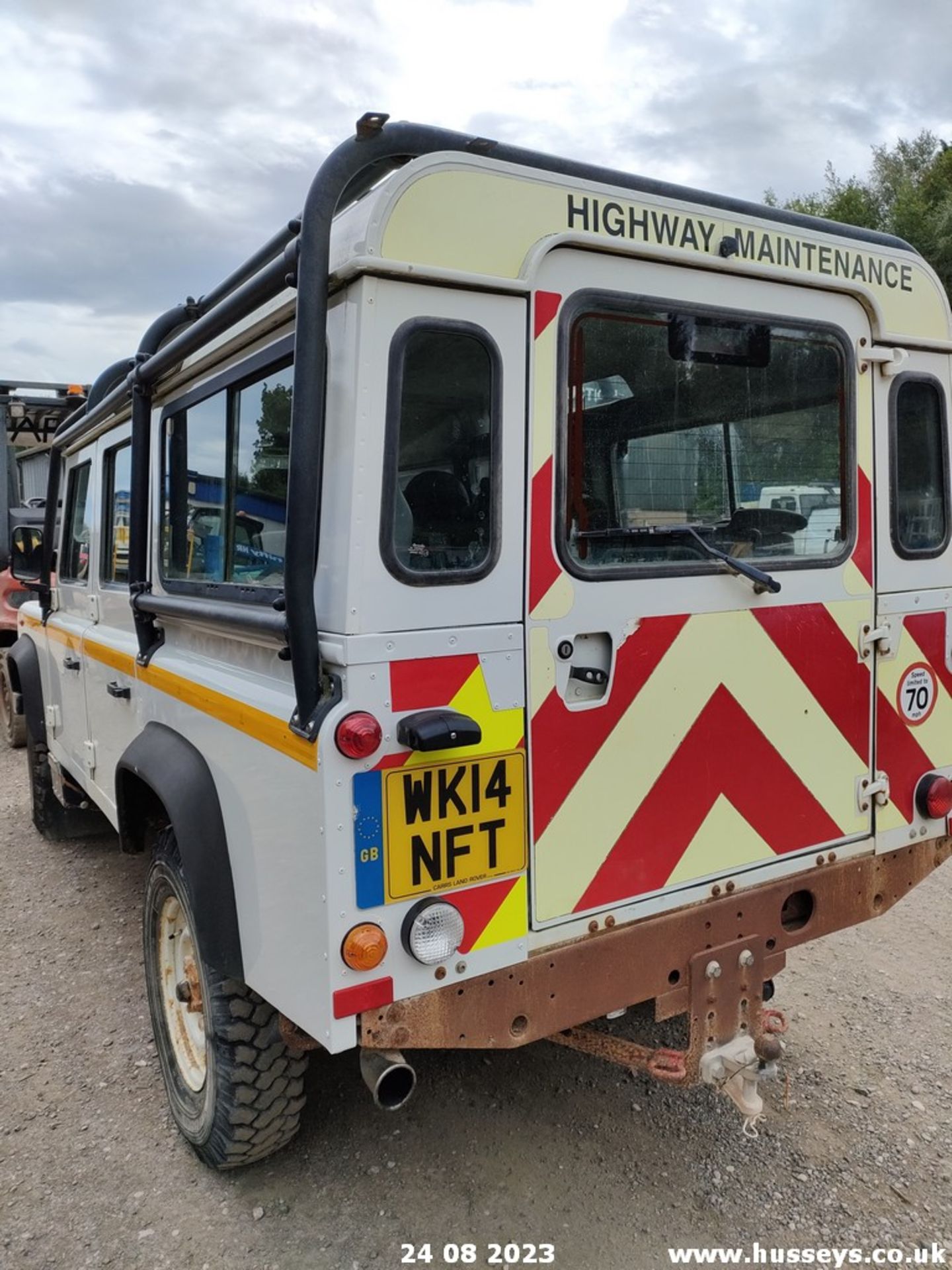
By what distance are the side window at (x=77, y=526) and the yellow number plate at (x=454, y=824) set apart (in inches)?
106

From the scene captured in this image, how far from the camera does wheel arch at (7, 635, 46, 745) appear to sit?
5.09 meters

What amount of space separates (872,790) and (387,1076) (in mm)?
1638

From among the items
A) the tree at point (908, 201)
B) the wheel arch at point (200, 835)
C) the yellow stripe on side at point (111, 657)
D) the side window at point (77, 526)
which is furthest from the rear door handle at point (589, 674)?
the tree at point (908, 201)

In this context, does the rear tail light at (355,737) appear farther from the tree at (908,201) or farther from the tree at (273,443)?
the tree at (908,201)

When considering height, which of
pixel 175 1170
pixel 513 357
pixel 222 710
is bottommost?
pixel 175 1170

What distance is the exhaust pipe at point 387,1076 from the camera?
2.06 metres

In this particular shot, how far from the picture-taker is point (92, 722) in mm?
3967

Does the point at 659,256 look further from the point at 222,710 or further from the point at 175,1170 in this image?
the point at 175,1170

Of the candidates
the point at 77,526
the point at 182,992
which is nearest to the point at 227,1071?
the point at 182,992

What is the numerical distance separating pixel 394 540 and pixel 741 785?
3.99 ft

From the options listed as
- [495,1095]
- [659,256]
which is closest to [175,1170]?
[495,1095]

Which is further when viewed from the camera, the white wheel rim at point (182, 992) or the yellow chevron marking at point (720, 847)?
the white wheel rim at point (182, 992)

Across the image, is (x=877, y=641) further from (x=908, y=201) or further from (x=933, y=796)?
(x=908, y=201)

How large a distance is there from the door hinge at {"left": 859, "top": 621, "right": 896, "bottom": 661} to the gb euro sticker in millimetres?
115
